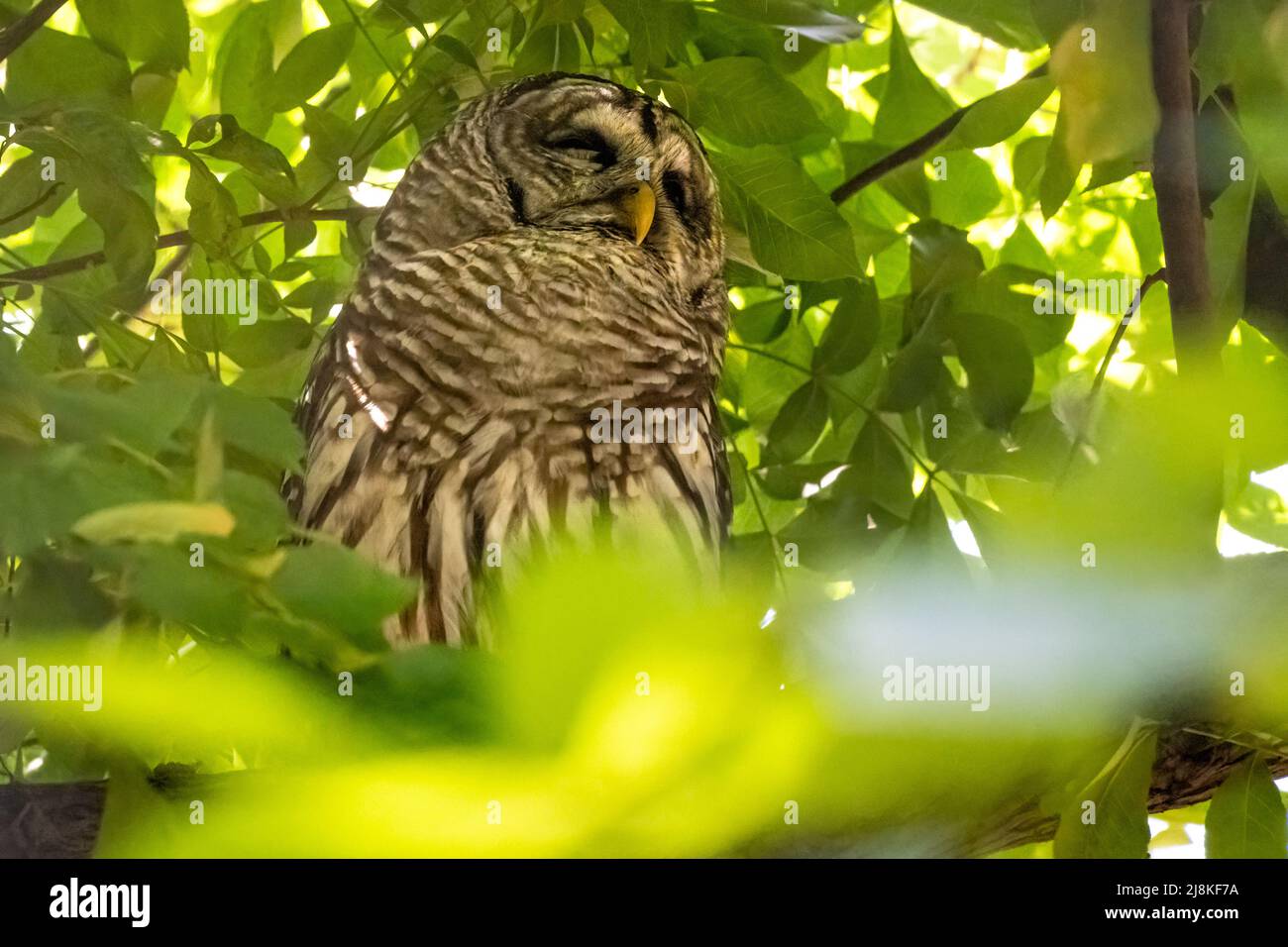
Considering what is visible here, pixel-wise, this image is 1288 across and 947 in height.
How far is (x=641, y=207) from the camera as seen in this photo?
1617 mm

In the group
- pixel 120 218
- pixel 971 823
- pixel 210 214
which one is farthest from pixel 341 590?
pixel 210 214

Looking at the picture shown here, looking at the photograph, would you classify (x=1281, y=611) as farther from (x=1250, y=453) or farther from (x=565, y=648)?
(x=565, y=648)

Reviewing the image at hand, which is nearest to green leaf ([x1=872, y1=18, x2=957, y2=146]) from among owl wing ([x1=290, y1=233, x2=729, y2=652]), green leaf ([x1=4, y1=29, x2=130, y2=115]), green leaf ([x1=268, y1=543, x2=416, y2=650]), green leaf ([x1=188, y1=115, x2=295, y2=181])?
owl wing ([x1=290, y1=233, x2=729, y2=652])

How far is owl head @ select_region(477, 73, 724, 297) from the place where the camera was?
157 cm

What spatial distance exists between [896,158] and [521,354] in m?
0.49

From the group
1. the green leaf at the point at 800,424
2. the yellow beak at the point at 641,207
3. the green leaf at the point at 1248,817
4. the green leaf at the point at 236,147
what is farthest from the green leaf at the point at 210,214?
the green leaf at the point at 1248,817

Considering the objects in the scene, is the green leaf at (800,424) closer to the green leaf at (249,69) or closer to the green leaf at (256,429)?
the green leaf at (249,69)

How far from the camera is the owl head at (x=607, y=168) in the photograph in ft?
5.15

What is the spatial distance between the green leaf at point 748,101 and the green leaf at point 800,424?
0.32m

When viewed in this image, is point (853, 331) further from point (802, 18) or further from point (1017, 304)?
point (802, 18)

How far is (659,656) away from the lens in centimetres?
34
